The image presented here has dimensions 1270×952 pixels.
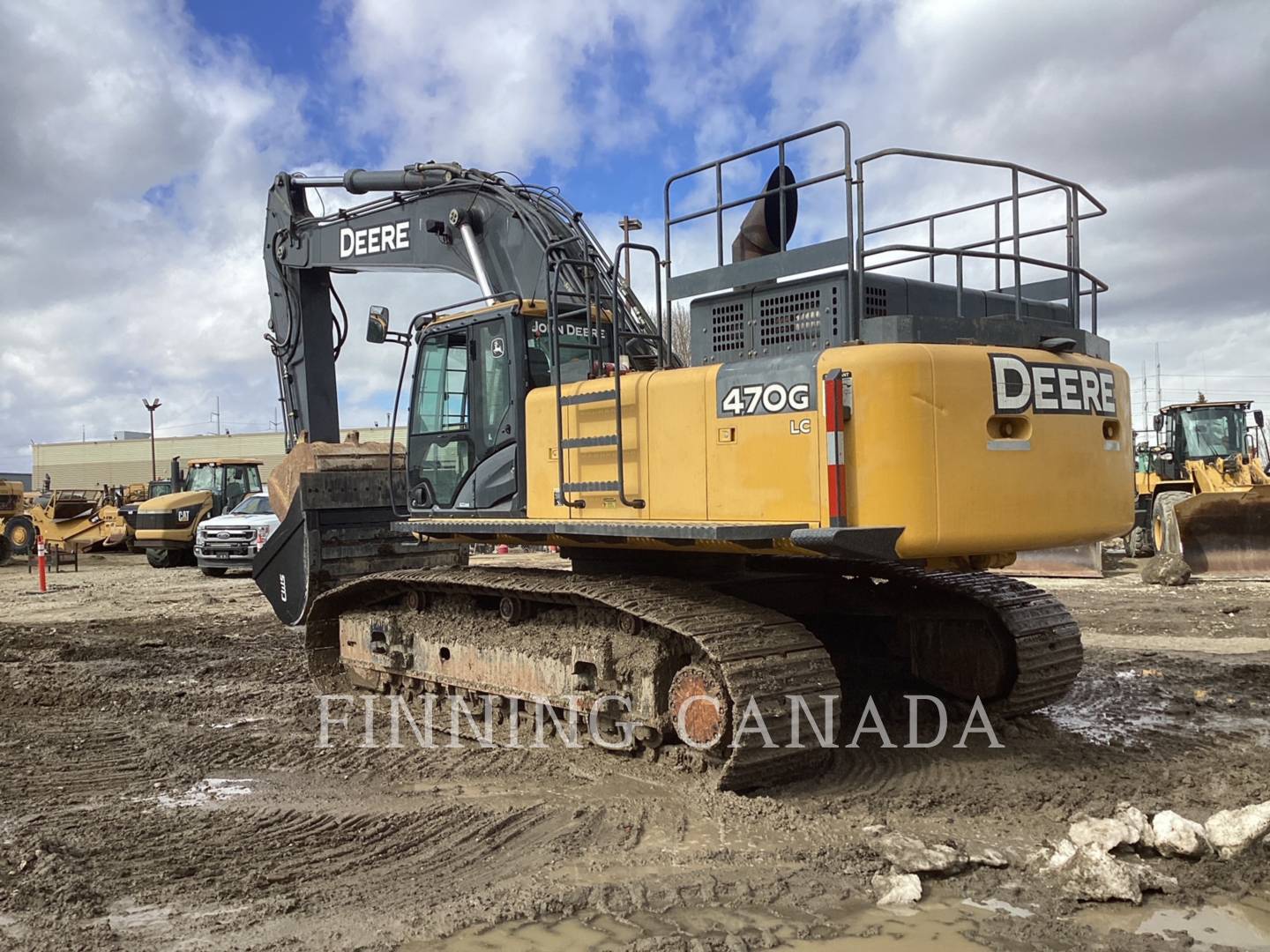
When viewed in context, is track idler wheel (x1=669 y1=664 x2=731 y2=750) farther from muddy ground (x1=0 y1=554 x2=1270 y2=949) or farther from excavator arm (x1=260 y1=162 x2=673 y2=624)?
excavator arm (x1=260 y1=162 x2=673 y2=624)

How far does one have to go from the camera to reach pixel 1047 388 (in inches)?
202

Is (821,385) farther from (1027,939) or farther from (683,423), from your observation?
(1027,939)

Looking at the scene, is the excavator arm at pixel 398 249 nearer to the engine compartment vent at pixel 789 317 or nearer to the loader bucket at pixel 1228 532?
the engine compartment vent at pixel 789 317

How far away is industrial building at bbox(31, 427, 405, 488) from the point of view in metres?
72.9

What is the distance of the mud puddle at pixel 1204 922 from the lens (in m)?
3.61

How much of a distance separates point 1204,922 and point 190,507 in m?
21.0

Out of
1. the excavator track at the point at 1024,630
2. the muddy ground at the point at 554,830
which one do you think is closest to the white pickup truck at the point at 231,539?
the muddy ground at the point at 554,830

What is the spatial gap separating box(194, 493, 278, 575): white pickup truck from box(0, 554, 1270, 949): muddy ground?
32.0ft

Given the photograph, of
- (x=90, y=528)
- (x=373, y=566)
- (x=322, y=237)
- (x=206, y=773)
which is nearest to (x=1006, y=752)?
(x=206, y=773)

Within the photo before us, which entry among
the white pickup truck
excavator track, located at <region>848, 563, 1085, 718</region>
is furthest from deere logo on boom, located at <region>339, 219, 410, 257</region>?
the white pickup truck

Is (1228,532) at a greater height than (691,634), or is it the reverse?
(691,634)

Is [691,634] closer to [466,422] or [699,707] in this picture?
[699,707]

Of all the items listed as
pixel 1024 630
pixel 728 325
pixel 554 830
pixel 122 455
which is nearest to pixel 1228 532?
pixel 1024 630

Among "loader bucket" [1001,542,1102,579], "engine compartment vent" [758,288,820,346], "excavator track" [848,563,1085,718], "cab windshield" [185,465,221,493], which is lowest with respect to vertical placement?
"loader bucket" [1001,542,1102,579]
